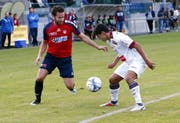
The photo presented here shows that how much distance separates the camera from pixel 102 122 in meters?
9.04

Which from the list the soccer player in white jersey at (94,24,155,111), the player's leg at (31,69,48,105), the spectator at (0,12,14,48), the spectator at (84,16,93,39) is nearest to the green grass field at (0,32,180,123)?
the player's leg at (31,69,48,105)

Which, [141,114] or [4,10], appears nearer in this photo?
[141,114]

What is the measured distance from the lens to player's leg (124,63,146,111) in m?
9.87

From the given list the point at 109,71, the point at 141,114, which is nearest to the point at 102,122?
the point at 141,114

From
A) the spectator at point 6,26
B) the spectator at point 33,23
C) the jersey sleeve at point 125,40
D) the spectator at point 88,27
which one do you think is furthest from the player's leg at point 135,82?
the spectator at point 88,27

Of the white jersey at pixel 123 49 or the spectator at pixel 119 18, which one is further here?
the spectator at pixel 119 18

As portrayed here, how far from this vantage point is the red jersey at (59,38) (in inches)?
432

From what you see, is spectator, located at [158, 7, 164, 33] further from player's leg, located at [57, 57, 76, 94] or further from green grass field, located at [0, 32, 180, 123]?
player's leg, located at [57, 57, 76, 94]

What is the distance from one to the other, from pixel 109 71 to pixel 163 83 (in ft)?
11.5

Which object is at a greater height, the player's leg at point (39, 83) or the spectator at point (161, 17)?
the player's leg at point (39, 83)

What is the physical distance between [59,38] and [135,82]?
76.4 inches

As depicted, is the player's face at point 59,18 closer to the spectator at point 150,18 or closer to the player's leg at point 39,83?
the player's leg at point 39,83

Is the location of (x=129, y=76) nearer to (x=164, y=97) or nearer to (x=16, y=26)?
(x=164, y=97)

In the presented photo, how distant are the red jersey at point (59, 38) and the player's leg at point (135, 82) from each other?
164 centimetres
